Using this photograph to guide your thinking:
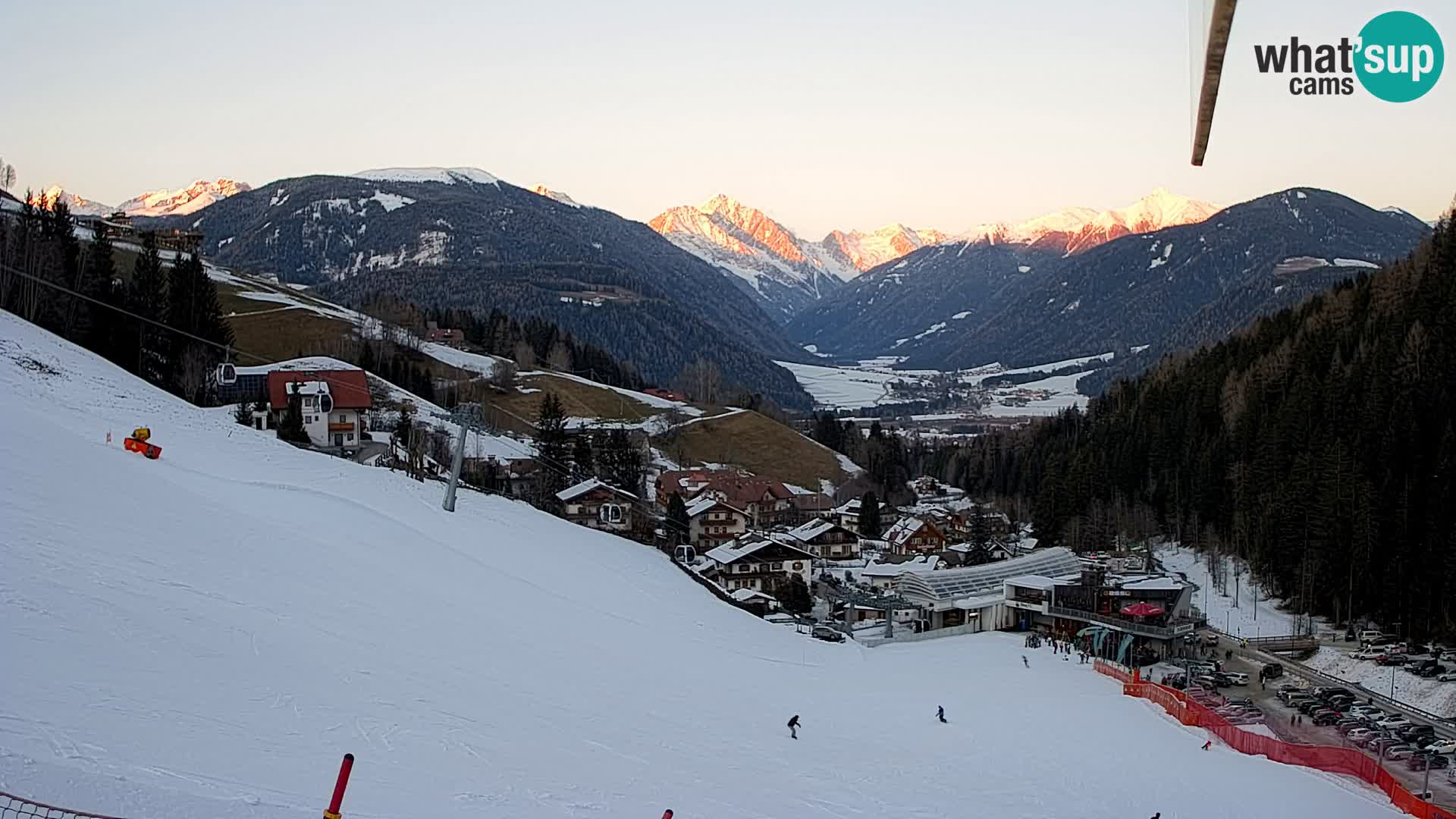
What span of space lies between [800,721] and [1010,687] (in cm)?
1191

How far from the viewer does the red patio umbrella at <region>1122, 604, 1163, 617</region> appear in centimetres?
4053

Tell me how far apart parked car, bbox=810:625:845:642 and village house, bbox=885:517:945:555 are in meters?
27.7

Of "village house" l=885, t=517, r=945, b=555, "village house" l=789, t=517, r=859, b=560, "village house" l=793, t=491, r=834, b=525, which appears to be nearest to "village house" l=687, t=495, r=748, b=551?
"village house" l=789, t=517, r=859, b=560

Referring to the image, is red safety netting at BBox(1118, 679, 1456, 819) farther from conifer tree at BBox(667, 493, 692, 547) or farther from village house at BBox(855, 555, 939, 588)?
conifer tree at BBox(667, 493, 692, 547)

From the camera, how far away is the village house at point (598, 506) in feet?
177

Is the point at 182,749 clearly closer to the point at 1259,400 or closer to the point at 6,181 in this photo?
the point at 1259,400

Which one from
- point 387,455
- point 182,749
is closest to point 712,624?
point 182,749

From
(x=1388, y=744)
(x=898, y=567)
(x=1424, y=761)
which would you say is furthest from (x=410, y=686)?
(x=898, y=567)

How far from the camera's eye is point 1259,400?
65188 mm

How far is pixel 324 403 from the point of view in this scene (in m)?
52.8

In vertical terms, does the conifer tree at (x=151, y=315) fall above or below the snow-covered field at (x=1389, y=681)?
above

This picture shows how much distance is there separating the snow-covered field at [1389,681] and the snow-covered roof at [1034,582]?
10.5m

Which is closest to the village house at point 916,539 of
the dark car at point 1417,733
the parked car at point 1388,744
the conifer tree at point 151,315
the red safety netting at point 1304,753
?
the dark car at point 1417,733

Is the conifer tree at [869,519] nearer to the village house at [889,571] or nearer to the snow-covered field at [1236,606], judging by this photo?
the village house at [889,571]
